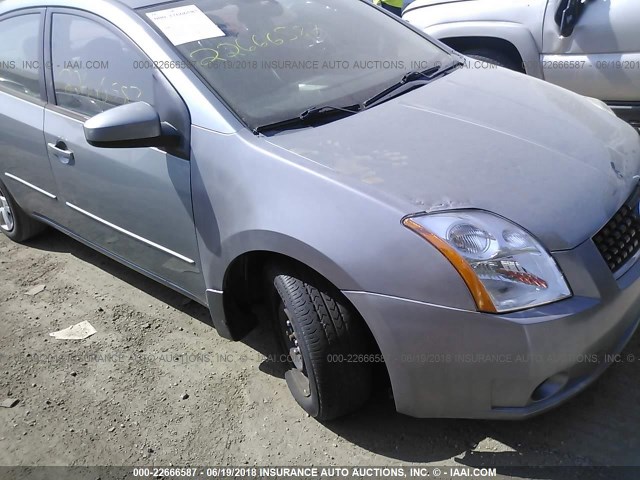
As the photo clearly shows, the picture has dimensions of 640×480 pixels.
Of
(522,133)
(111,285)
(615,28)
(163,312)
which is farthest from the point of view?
(615,28)

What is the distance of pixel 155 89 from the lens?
2832 mm

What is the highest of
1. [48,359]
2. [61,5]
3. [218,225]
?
[61,5]

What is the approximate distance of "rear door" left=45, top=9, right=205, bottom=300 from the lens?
2.82 meters

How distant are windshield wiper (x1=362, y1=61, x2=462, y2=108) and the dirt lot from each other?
128cm

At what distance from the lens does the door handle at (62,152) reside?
3307 millimetres

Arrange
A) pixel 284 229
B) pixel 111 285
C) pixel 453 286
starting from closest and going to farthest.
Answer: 1. pixel 453 286
2. pixel 284 229
3. pixel 111 285

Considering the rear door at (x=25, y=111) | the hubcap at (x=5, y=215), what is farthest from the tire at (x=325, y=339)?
the hubcap at (x=5, y=215)

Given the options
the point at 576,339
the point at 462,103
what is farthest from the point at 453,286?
the point at 462,103

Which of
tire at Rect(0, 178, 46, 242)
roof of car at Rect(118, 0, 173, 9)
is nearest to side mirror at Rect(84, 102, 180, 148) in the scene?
roof of car at Rect(118, 0, 173, 9)

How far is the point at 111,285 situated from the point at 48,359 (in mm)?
672

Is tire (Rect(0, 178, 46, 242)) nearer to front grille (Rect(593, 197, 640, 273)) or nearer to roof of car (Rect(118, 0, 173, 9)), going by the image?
roof of car (Rect(118, 0, 173, 9))

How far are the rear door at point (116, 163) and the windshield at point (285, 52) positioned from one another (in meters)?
0.23

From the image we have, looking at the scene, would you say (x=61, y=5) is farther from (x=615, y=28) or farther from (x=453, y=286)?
(x=615, y=28)

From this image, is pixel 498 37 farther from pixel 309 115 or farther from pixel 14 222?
pixel 14 222
